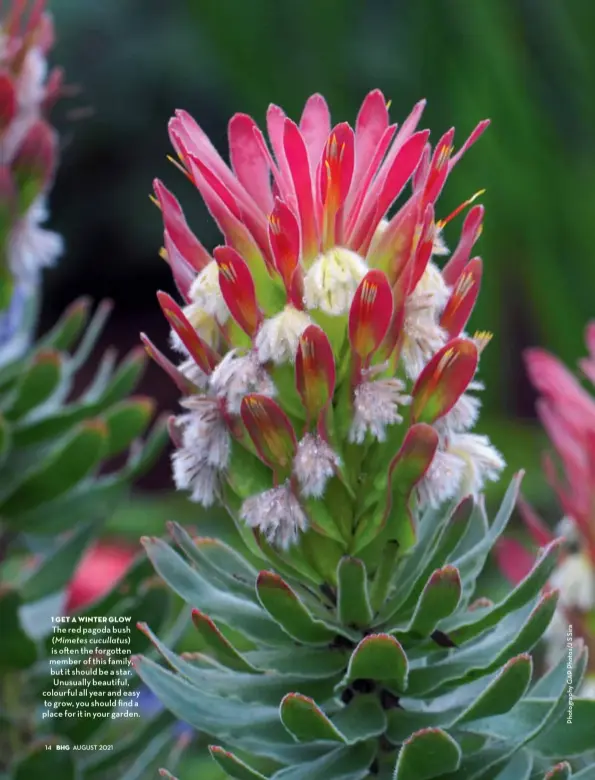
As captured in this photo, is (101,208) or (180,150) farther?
(101,208)

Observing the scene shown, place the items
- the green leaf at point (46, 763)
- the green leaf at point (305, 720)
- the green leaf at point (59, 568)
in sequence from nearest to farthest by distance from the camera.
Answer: the green leaf at point (305, 720) → the green leaf at point (46, 763) → the green leaf at point (59, 568)

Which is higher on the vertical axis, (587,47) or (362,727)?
(587,47)

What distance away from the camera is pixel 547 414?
2.84ft

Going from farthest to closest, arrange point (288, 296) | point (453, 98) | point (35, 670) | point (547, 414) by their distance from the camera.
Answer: point (453, 98) → point (35, 670) → point (547, 414) → point (288, 296)

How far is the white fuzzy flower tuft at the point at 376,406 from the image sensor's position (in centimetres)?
57

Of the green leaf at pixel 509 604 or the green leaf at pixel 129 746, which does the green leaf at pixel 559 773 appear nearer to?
the green leaf at pixel 509 604

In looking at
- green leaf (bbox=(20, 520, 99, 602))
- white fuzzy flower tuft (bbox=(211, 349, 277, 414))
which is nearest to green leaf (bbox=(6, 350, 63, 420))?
green leaf (bbox=(20, 520, 99, 602))

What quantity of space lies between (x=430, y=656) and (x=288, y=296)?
0.84 feet

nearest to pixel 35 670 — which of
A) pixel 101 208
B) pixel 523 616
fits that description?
pixel 523 616

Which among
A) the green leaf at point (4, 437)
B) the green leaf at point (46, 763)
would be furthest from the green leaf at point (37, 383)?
the green leaf at point (46, 763)

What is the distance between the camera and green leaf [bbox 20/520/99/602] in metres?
0.98

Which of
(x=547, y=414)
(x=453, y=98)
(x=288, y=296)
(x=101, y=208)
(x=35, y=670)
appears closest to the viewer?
(x=288, y=296)

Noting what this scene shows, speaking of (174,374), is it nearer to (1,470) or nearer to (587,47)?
(1,470)

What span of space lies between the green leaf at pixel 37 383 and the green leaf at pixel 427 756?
1.67 ft
